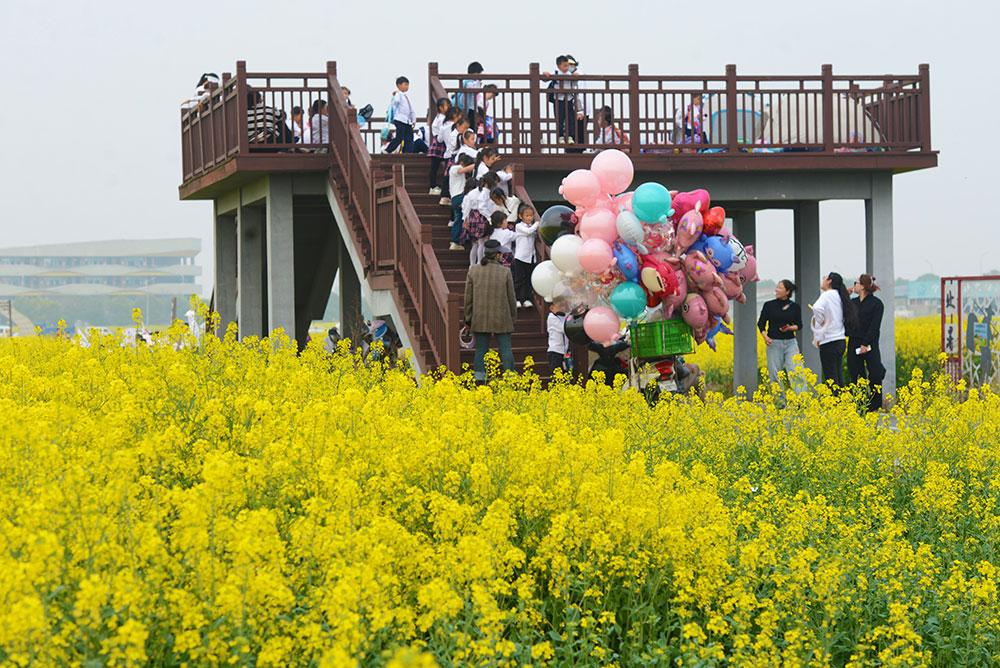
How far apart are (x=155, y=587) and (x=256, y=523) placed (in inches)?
18.1

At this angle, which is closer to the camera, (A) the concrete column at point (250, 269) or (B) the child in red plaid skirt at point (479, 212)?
(B) the child in red plaid skirt at point (479, 212)

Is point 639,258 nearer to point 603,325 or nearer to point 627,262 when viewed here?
point 627,262

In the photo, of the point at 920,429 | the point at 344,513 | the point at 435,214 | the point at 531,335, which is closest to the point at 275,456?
the point at 344,513

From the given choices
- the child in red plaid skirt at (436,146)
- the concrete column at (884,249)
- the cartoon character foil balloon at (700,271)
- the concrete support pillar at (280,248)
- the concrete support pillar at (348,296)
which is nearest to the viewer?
the cartoon character foil balloon at (700,271)

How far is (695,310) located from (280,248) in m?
7.51

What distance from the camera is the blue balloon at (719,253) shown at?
11602mm

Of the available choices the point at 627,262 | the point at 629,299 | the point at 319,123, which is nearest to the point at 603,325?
the point at 629,299

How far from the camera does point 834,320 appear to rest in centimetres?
1346

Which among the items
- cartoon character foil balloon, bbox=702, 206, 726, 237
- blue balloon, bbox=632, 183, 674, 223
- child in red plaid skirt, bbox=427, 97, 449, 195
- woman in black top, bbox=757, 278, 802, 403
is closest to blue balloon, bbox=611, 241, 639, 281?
blue balloon, bbox=632, 183, 674, 223

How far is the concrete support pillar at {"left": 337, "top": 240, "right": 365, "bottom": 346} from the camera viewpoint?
20594mm

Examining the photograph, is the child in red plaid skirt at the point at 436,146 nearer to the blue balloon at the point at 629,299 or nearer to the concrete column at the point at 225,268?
the blue balloon at the point at 629,299

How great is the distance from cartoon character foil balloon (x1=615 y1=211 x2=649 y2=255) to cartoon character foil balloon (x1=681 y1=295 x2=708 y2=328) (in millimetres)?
666

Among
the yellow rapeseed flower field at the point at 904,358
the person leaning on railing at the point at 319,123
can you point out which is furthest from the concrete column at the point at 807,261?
the person leaning on railing at the point at 319,123

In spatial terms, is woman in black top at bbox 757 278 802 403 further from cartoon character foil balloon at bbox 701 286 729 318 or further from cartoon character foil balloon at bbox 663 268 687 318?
cartoon character foil balloon at bbox 663 268 687 318
